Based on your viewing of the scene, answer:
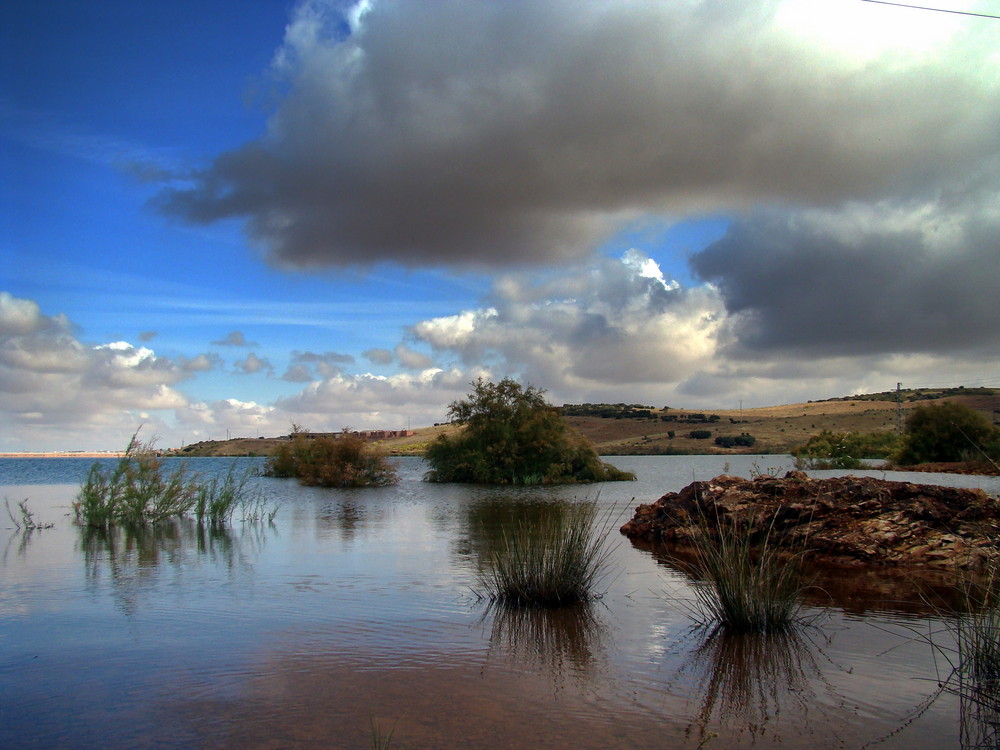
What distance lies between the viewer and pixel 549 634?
7.12 meters

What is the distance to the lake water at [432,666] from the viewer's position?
4730 millimetres

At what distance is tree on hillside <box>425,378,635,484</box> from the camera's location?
4025cm

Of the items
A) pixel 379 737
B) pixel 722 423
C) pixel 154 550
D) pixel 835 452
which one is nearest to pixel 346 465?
pixel 154 550

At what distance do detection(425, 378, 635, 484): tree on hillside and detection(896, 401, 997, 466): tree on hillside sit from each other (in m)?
15.6

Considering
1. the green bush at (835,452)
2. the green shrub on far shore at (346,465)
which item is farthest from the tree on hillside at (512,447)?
the green bush at (835,452)

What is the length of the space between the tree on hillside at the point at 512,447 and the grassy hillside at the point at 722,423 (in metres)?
21.3

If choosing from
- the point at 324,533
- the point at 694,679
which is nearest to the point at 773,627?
the point at 694,679

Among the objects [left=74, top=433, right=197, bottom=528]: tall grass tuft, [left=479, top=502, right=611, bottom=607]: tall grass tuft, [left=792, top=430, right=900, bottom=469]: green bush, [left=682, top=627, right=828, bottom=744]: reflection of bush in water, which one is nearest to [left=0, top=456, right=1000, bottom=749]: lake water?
[left=682, top=627, right=828, bottom=744]: reflection of bush in water

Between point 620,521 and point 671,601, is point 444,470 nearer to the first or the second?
point 620,521

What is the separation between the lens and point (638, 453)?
242ft

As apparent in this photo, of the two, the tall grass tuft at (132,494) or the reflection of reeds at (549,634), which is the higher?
the tall grass tuft at (132,494)

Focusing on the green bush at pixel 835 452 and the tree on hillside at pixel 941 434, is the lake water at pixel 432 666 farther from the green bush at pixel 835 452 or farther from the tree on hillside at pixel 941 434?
the green bush at pixel 835 452

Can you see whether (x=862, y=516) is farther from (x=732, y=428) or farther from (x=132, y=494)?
(x=732, y=428)

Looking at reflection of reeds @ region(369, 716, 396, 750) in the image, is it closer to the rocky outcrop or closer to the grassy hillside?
the rocky outcrop
